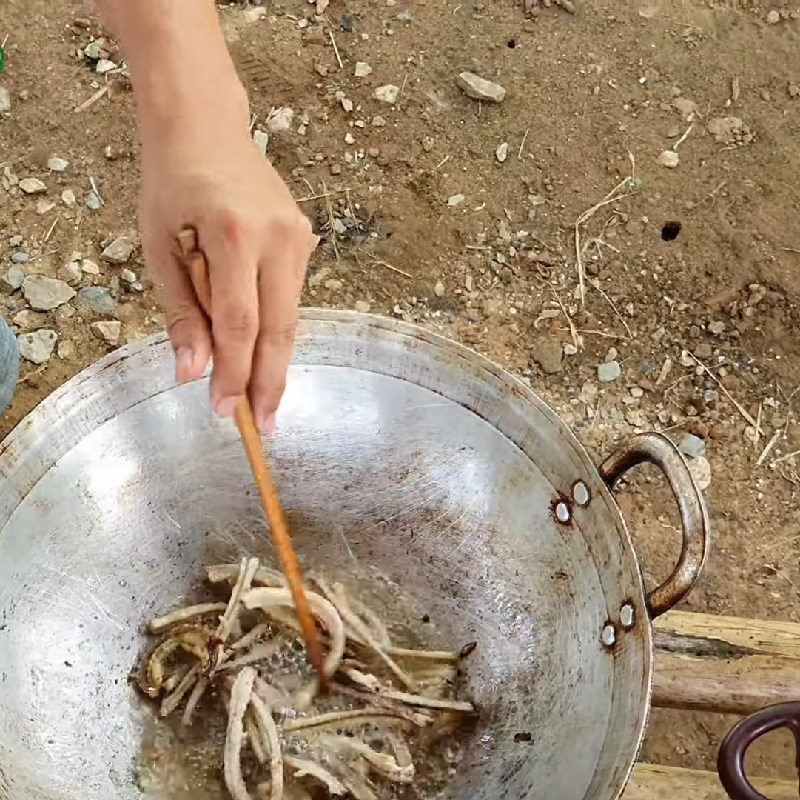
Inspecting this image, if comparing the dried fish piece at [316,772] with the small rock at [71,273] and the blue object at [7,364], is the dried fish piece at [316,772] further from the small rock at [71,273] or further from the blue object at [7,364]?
the small rock at [71,273]

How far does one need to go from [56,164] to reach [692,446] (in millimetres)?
1575

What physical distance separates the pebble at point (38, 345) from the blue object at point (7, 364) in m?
0.14

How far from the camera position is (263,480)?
1.03 m

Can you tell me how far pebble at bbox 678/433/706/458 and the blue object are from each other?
1.34m

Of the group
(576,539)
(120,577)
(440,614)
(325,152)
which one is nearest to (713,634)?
(576,539)

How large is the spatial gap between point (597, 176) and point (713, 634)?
122 centimetres

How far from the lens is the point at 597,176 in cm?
215

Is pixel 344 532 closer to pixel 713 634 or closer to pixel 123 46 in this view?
pixel 713 634

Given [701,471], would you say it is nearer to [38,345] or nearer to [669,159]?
[669,159]

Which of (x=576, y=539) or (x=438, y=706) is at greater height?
(x=576, y=539)

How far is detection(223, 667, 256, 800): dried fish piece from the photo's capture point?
3.94ft

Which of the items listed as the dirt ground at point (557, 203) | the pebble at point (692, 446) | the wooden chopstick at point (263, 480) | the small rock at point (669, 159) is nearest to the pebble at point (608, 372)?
the dirt ground at point (557, 203)

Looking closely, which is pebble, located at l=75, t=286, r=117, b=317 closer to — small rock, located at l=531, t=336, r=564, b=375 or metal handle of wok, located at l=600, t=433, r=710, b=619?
small rock, located at l=531, t=336, r=564, b=375

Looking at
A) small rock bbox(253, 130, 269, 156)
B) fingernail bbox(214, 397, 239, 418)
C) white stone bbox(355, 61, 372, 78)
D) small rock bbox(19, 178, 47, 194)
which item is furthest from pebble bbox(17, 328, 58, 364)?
fingernail bbox(214, 397, 239, 418)
